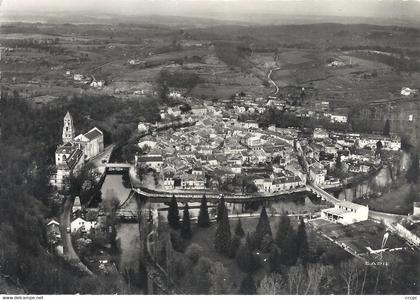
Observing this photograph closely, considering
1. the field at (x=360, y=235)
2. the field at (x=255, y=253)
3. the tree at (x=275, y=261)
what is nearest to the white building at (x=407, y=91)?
the field at (x=360, y=235)

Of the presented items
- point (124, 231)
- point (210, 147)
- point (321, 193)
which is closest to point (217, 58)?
point (210, 147)

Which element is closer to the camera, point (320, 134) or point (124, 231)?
point (124, 231)

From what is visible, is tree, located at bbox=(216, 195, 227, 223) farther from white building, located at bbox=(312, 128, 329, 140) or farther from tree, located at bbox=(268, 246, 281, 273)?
white building, located at bbox=(312, 128, 329, 140)

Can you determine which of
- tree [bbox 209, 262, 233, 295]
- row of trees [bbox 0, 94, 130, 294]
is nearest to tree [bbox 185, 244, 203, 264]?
tree [bbox 209, 262, 233, 295]

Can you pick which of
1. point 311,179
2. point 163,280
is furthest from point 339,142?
point 163,280

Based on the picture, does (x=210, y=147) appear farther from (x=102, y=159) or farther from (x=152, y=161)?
(x=102, y=159)

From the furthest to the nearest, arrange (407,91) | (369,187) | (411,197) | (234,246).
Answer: (407,91), (369,187), (411,197), (234,246)

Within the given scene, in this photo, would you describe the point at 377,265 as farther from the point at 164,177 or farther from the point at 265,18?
the point at 265,18
